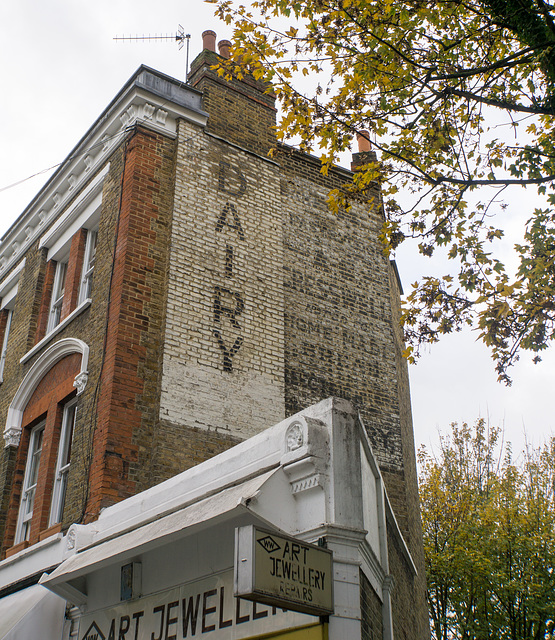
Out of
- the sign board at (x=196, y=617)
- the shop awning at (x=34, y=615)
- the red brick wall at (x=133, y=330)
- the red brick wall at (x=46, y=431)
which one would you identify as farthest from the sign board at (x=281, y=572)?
the red brick wall at (x=46, y=431)

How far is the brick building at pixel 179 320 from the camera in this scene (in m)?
10.8

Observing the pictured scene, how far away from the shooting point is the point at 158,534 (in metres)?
7.03

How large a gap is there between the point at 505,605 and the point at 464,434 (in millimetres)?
8488

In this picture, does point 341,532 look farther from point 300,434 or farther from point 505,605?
point 505,605

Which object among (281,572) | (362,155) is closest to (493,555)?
(362,155)

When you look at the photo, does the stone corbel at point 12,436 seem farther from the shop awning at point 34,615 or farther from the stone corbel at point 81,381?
the shop awning at point 34,615

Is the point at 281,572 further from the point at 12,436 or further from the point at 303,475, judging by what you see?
the point at 12,436

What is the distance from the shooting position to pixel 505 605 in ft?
66.9

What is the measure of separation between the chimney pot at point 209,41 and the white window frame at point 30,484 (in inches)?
322

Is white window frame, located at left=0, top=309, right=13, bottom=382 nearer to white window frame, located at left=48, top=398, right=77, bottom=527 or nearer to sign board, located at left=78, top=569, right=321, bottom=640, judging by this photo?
white window frame, located at left=48, top=398, right=77, bottom=527

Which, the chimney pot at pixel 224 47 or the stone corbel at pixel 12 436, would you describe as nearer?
the stone corbel at pixel 12 436

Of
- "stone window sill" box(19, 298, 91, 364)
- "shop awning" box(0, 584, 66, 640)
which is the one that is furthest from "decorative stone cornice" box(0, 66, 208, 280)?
"shop awning" box(0, 584, 66, 640)

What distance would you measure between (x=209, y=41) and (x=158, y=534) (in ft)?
36.3

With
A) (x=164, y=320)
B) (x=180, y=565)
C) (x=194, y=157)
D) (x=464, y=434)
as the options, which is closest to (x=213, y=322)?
(x=164, y=320)
